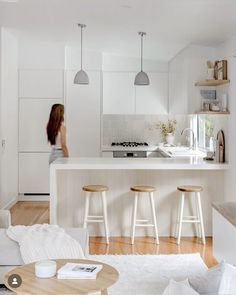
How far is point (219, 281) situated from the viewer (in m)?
2.77

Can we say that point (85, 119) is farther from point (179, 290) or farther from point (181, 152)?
point (179, 290)

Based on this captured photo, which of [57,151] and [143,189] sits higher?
[57,151]

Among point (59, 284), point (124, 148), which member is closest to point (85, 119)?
point (124, 148)

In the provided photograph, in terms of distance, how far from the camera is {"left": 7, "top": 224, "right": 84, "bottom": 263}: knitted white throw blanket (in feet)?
13.3

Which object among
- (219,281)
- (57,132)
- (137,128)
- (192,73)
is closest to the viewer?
(219,281)

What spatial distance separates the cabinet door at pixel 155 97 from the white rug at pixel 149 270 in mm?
4083

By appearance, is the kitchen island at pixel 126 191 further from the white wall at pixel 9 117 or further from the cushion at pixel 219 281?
the cushion at pixel 219 281

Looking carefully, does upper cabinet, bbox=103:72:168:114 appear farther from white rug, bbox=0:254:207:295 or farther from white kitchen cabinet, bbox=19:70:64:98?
white rug, bbox=0:254:207:295

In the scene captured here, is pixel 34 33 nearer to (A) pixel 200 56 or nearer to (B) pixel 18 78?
(B) pixel 18 78

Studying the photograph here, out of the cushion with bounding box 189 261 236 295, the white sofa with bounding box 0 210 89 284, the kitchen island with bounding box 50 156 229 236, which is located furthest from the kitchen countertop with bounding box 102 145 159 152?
the cushion with bounding box 189 261 236 295

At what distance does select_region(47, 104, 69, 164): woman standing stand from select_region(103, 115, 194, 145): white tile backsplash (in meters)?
2.53

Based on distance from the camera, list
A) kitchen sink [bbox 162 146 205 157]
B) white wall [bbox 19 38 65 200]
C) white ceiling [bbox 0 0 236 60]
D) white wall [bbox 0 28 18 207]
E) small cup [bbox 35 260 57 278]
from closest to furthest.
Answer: small cup [bbox 35 260 57 278]
white ceiling [bbox 0 0 236 60]
white wall [bbox 0 28 18 207]
kitchen sink [bbox 162 146 205 157]
white wall [bbox 19 38 65 200]

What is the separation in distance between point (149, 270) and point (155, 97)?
15.3ft

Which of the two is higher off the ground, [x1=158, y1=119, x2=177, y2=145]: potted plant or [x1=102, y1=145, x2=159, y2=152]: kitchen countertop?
[x1=158, y1=119, x2=177, y2=145]: potted plant
